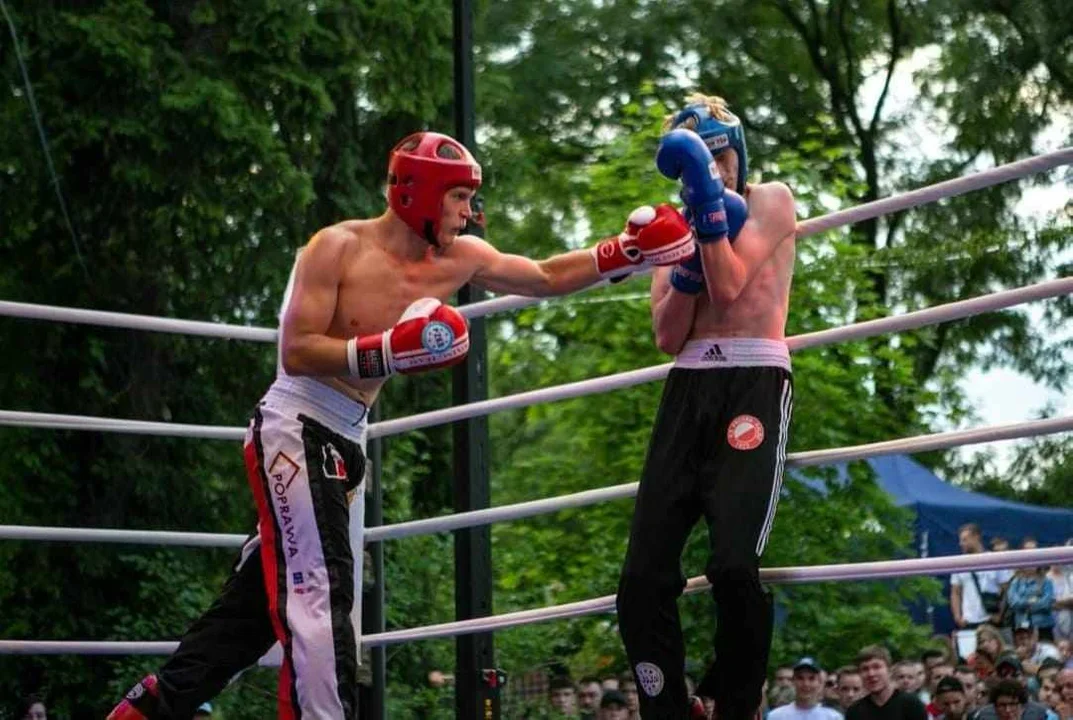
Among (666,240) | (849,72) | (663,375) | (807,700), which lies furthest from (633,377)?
(849,72)

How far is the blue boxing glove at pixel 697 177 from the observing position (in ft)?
13.3

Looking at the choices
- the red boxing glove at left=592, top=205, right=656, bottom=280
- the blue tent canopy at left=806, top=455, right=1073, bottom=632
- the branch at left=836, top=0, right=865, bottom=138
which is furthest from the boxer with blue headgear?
the branch at left=836, top=0, right=865, bottom=138

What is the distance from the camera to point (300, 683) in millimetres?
4199

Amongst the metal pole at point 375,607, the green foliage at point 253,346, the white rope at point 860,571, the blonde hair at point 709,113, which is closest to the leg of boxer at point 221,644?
the white rope at point 860,571

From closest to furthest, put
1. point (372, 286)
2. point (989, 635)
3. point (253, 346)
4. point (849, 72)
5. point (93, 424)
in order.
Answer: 1. point (372, 286)
2. point (93, 424)
3. point (989, 635)
4. point (253, 346)
5. point (849, 72)

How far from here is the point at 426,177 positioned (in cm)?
445

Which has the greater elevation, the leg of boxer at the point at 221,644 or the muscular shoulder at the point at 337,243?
the muscular shoulder at the point at 337,243

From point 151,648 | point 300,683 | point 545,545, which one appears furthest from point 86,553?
point 300,683

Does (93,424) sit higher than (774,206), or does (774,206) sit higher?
(774,206)

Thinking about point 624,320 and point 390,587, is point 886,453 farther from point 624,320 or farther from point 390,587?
point 624,320

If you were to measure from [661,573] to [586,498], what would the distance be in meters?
0.63

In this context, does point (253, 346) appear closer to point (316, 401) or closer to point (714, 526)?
point (316, 401)

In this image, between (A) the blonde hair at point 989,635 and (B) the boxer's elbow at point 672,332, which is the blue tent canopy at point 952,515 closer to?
(A) the blonde hair at point 989,635

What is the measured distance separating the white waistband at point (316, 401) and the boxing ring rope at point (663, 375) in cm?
64
